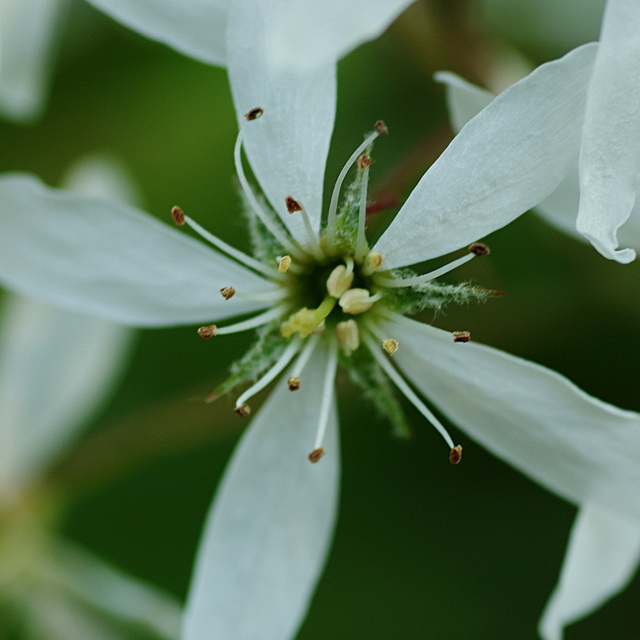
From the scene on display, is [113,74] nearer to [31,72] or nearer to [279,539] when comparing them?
[31,72]

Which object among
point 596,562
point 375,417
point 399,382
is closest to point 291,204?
point 399,382

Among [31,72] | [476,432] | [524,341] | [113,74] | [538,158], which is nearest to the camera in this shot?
[538,158]

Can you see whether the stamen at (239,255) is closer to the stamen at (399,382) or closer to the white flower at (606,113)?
the stamen at (399,382)

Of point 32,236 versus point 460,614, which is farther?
point 460,614

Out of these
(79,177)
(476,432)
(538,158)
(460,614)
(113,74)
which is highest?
(113,74)

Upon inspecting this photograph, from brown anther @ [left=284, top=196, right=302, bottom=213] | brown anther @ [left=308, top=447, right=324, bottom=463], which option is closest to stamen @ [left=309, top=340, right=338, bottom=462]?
brown anther @ [left=308, top=447, right=324, bottom=463]

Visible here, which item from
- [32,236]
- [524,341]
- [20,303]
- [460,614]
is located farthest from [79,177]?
[460,614]

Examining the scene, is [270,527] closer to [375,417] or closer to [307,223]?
[307,223]
